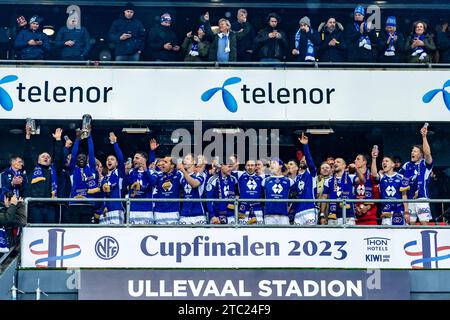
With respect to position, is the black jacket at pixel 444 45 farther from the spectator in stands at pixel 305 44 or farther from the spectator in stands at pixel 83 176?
the spectator in stands at pixel 83 176

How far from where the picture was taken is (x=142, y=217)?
511 inches

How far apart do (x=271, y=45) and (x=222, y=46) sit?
2.69ft

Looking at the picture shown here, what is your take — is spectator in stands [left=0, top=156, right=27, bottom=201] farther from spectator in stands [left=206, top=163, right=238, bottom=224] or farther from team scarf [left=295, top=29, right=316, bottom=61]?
team scarf [left=295, top=29, right=316, bottom=61]

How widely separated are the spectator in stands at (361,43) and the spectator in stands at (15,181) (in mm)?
5752

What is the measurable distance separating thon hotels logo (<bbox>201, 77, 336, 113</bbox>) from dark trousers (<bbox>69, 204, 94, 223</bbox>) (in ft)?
10.6

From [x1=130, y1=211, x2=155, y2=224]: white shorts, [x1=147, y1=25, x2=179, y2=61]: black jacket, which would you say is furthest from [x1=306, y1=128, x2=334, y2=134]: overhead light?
[x1=130, y1=211, x2=155, y2=224]: white shorts

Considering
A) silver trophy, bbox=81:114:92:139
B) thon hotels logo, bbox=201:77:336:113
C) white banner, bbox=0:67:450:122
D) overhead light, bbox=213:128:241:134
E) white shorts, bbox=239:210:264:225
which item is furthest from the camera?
overhead light, bbox=213:128:241:134

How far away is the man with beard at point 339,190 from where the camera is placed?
13125 mm

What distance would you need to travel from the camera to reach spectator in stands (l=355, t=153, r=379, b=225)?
13.1m

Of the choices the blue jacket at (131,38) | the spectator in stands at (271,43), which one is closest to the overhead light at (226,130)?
the spectator in stands at (271,43)

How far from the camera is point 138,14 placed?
18109 mm

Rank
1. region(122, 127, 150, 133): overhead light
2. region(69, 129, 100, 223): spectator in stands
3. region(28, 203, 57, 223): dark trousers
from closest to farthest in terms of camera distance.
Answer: region(28, 203, 57, 223): dark trousers, region(69, 129, 100, 223): spectator in stands, region(122, 127, 150, 133): overhead light

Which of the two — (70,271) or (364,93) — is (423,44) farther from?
(70,271)

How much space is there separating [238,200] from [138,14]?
22.5 feet
